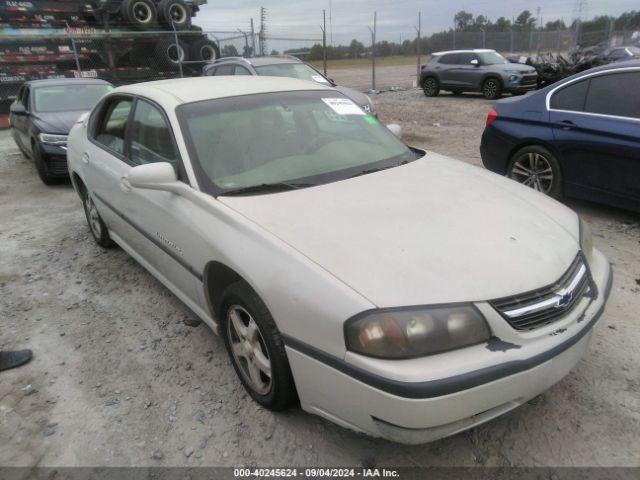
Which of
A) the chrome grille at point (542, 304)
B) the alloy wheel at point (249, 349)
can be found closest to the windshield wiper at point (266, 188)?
the alloy wheel at point (249, 349)

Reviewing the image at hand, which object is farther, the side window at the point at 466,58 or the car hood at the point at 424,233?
the side window at the point at 466,58

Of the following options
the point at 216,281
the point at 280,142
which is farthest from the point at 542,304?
the point at 280,142

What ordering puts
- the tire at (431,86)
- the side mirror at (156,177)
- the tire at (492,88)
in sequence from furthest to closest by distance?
the tire at (431,86) → the tire at (492,88) → the side mirror at (156,177)

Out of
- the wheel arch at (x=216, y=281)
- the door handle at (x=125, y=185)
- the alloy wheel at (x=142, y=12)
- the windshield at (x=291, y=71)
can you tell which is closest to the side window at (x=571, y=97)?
the wheel arch at (x=216, y=281)

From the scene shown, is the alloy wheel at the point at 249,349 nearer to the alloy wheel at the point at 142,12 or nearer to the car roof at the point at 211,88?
the car roof at the point at 211,88

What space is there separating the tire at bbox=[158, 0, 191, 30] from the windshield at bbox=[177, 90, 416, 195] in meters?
12.3

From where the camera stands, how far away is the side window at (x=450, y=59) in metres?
15.4

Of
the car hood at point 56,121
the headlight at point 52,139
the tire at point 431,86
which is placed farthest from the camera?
the tire at point 431,86

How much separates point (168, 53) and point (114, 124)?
11.4 meters

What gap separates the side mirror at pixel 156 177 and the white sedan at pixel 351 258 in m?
0.01

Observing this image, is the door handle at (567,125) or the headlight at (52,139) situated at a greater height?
the door handle at (567,125)

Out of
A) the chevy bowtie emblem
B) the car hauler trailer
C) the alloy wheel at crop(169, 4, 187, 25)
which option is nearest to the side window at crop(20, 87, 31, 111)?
the car hauler trailer

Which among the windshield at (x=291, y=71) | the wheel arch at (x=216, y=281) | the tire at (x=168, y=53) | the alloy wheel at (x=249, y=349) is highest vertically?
the tire at (x=168, y=53)

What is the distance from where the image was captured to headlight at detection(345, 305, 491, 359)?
1.78 metres
